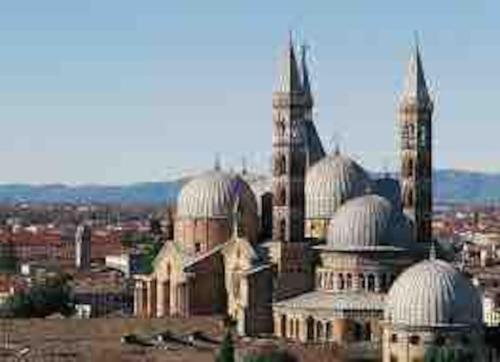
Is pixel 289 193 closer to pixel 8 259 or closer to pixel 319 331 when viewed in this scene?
pixel 319 331

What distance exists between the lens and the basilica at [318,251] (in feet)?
160

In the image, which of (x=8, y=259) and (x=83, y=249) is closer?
(x=83, y=249)

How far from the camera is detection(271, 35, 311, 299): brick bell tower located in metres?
54.2

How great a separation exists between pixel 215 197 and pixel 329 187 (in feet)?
13.6

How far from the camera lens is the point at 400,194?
57062 millimetres

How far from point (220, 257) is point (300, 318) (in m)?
4.95

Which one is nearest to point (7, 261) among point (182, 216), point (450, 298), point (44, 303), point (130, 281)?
point (130, 281)

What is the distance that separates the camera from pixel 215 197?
5822 centimetres

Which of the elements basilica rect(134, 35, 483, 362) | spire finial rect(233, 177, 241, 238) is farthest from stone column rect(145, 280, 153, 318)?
spire finial rect(233, 177, 241, 238)

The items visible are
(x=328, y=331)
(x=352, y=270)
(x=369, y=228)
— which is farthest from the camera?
(x=369, y=228)

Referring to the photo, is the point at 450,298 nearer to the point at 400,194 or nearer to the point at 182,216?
the point at 400,194

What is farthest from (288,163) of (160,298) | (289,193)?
(160,298)

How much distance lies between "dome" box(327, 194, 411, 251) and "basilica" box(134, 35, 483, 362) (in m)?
0.03

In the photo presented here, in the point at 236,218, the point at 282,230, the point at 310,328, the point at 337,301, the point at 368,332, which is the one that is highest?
the point at 236,218
